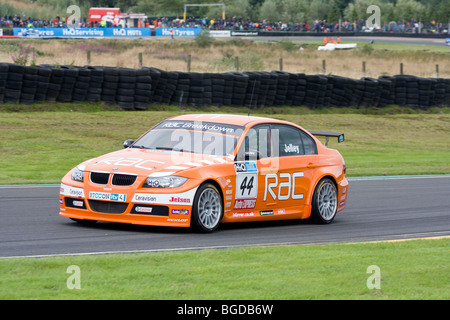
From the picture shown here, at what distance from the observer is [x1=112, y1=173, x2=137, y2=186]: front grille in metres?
9.21

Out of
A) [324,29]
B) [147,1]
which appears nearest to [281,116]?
[324,29]

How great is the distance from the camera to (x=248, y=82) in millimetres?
27250

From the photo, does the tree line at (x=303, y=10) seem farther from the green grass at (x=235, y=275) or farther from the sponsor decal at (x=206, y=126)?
the green grass at (x=235, y=275)

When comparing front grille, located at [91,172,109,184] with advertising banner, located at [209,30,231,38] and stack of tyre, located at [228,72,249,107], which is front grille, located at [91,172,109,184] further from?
advertising banner, located at [209,30,231,38]

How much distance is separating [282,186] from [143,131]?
13177mm

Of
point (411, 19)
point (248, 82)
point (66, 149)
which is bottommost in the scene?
point (66, 149)

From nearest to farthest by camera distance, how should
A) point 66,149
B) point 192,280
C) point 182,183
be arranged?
point 192,280, point 182,183, point 66,149

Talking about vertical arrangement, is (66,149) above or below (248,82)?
below

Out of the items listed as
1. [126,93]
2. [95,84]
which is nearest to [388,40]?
[126,93]

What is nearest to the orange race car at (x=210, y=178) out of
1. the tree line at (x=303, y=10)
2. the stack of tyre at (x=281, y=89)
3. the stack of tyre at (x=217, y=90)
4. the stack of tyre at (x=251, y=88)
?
the stack of tyre at (x=217, y=90)

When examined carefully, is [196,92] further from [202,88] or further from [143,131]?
[143,131]

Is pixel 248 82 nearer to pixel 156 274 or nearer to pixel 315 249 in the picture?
pixel 315 249

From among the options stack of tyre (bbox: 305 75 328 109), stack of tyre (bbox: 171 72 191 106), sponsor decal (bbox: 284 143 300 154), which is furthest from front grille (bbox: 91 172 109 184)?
stack of tyre (bbox: 305 75 328 109)
